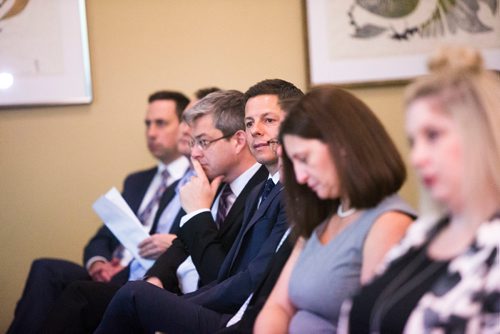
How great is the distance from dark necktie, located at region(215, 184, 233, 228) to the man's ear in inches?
7.4

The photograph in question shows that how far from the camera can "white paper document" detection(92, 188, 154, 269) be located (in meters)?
3.76

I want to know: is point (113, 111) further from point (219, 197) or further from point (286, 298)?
point (286, 298)

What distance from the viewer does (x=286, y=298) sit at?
219 centimetres

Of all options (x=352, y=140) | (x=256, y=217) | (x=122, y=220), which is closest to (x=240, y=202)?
(x=256, y=217)

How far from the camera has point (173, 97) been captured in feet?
15.0

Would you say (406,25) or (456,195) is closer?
(456,195)

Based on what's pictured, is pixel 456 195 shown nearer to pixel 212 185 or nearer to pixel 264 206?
pixel 264 206

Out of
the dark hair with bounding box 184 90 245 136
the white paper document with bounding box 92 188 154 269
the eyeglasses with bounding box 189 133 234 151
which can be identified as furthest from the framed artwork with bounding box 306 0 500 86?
the white paper document with bounding box 92 188 154 269

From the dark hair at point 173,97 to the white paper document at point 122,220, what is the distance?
90 cm

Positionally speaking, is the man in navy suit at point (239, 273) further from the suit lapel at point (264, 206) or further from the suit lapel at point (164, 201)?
the suit lapel at point (164, 201)

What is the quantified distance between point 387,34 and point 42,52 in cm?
201

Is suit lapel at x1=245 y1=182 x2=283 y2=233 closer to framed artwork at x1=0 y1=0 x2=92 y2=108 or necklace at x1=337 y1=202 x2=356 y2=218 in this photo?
necklace at x1=337 y1=202 x2=356 y2=218

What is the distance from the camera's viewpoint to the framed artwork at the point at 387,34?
14.7 ft

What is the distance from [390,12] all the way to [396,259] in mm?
3039
